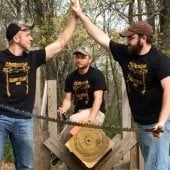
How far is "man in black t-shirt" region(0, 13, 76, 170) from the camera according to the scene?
17.6ft

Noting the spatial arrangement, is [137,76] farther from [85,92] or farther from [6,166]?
[6,166]

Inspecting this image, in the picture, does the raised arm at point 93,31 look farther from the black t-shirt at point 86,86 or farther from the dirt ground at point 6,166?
the dirt ground at point 6,166

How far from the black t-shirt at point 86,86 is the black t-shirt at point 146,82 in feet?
6.16

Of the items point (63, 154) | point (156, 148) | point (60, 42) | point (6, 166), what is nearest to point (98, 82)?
point (63, 154)

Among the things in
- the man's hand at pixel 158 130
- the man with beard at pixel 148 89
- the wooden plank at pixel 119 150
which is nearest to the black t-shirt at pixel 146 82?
the man with beard at pixel 148 89

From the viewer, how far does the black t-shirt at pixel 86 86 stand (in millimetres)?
7242

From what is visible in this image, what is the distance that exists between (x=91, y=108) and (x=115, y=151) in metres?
0.83

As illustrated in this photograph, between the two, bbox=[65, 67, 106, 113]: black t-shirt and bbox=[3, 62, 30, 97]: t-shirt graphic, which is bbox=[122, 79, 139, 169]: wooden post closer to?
bbox=[65, 67, 106, 113]: black t-shirt

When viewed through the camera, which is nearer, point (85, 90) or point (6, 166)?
point (85, 90)

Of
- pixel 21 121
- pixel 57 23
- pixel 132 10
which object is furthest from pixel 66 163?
pixel 57 23

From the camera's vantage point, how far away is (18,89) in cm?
538

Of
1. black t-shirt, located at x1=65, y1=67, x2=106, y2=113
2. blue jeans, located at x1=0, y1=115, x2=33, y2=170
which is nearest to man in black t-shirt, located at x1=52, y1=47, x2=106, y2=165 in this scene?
black t-shirt, located at x1=65, y1=67, x2=106, y2=113

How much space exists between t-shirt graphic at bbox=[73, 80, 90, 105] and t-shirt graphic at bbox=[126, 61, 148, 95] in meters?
1.96

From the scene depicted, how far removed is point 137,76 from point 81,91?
2172 mm
